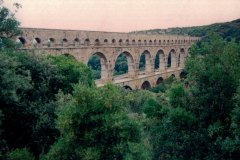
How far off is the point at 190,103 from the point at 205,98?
96 cm

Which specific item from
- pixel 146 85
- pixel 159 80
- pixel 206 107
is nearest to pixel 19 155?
pixel 206 107

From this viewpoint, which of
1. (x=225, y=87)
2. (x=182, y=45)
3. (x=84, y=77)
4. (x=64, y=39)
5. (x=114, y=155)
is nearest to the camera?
(x=114, y=155)

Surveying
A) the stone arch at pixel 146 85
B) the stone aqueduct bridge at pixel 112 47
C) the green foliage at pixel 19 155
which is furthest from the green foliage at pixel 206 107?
the stone arch at pixel 146 85

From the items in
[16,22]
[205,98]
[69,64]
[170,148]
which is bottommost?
[170,148]

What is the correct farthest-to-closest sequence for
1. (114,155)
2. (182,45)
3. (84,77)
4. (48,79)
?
(182,45)
(84,77)
(48,79)
(114,155)

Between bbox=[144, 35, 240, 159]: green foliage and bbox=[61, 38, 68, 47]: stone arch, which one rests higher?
bbox=[61, 38, 68, 47]: stone arch

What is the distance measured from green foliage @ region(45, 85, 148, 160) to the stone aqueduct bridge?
11.9m

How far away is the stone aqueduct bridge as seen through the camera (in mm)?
25672

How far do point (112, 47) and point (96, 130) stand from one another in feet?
79.4

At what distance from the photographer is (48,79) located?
17297mm

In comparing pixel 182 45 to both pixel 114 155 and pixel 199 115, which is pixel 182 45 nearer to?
pixel 199 115

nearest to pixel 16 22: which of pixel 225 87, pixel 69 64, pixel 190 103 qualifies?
pixel 69 64

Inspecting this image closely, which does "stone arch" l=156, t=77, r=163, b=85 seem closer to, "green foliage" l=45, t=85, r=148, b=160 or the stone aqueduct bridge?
the stone aqueduct bridge

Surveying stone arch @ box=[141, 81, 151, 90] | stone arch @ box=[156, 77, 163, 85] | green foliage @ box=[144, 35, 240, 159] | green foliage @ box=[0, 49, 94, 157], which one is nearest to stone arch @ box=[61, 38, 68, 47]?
green foliage @ box=[0, 49, 94, 157]
